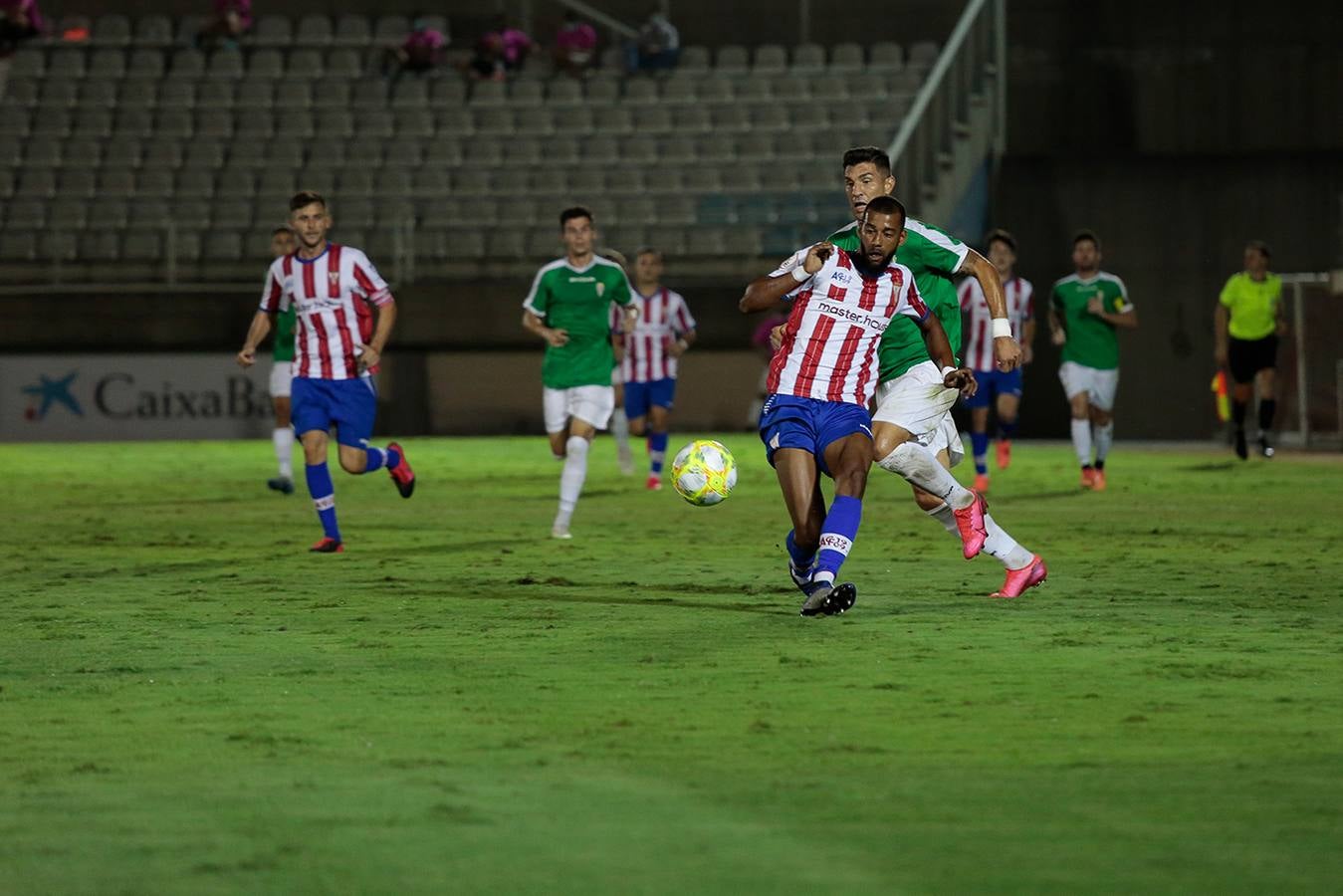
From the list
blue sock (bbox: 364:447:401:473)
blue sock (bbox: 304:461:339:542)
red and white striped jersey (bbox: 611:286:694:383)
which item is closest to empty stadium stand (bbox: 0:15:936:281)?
red and white striped jersey (bbox: 611:286:694:383)

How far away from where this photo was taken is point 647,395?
19.8m

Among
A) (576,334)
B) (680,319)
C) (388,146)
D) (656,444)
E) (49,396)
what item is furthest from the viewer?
(388,146)

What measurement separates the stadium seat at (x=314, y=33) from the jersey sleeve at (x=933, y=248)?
2515 cm

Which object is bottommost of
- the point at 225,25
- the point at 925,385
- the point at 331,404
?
the point at 331,404

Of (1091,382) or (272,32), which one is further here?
(272,32)

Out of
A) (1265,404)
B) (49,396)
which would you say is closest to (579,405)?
(1265,404)

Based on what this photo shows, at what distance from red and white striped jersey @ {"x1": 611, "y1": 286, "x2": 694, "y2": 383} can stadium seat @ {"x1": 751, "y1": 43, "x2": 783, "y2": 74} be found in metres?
12.5

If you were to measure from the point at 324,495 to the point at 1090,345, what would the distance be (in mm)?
8692

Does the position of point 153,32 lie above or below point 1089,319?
above

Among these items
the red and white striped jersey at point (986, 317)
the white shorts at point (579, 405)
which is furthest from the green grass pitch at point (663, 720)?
the red and white striped jersey at point (986, 317)

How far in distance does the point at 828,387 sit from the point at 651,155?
22342 millimetres

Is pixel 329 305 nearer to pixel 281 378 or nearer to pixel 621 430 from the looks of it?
pixel 281 378

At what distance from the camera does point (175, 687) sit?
6992mm

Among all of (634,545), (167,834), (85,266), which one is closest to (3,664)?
(167,834)
